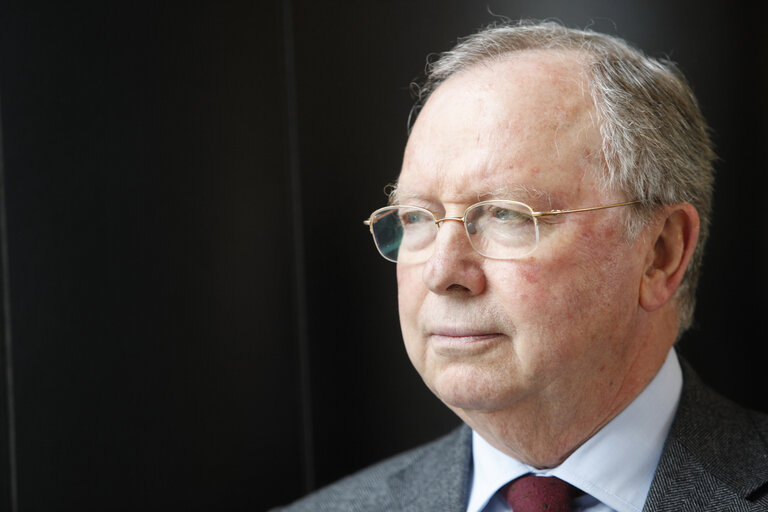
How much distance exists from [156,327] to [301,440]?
514 mm

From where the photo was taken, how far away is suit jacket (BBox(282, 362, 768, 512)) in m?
1.40

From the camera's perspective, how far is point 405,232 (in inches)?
63.1

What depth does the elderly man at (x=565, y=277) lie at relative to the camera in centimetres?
140

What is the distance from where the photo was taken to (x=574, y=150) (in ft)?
4.65

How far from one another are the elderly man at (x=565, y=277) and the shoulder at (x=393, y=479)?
0.09 m

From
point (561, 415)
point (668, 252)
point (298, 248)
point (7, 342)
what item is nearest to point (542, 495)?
point (561, 415)

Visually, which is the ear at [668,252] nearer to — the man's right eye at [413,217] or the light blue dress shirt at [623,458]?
the light blue dress shirt at [623,458]

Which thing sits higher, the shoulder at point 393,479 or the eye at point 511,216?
the eye at point 511,216

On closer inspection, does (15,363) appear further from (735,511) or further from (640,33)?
(640,33)

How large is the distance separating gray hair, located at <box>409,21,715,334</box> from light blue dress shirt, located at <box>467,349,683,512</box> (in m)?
0.21

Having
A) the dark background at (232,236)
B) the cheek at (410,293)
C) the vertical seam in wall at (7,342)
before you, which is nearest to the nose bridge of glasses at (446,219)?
the cheek at (410,293)

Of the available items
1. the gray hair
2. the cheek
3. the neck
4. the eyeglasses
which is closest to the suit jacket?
the neck

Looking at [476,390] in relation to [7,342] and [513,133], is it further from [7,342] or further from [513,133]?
[7,342]

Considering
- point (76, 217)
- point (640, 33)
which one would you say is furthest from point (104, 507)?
point (640, 33)
